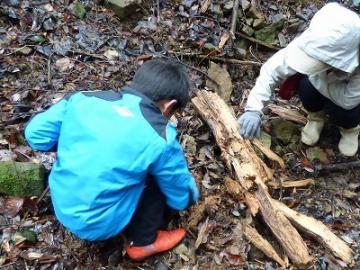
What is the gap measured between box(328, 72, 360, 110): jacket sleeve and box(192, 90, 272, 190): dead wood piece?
0.83m

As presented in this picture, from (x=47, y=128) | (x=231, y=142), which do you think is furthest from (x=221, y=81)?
(x=47, y=128)

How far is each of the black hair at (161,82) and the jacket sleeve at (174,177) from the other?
0.31m

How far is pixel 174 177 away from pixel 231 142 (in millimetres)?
1068

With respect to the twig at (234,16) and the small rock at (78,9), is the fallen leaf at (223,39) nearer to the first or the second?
the twig at (234,16)

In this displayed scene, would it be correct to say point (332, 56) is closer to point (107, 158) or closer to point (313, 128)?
point (313, 128)

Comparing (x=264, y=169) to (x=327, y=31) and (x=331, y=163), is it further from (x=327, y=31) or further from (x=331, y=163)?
(x=327, y=31)

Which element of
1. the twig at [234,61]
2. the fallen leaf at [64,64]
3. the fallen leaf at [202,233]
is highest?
the twig at [234,61]

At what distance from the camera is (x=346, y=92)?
3.51 m

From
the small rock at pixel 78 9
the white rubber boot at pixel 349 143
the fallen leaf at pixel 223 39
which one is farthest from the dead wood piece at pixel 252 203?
the small rock at pixel 78 9

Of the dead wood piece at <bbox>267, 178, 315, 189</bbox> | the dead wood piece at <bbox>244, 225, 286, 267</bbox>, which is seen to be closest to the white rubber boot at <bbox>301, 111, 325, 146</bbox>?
the dead wood piece at <bbox>267, 178, 315, 189</bbox>

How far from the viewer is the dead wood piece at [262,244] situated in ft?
9.84

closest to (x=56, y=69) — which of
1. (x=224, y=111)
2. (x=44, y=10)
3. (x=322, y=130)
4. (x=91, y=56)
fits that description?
(x=91, y=56)

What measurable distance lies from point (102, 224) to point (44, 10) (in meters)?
3.03

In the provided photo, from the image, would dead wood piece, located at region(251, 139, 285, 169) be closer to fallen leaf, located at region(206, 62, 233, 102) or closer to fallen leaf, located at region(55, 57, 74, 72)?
fallen leaf, located at region(206, 62, 233, 102)
